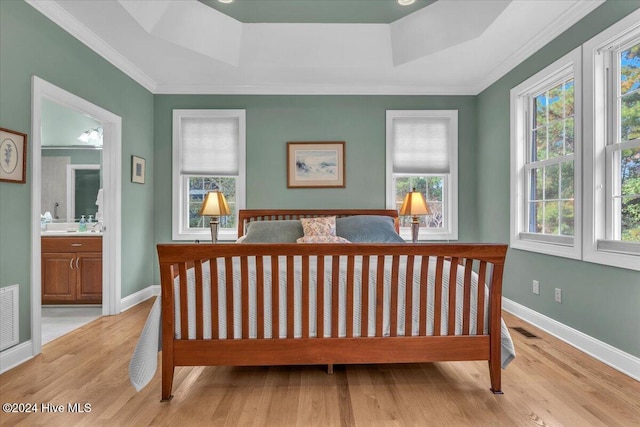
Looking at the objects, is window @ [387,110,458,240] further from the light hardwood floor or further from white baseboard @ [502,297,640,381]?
the light hardwood floor

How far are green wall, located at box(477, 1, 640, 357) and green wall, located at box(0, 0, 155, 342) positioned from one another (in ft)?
13.4

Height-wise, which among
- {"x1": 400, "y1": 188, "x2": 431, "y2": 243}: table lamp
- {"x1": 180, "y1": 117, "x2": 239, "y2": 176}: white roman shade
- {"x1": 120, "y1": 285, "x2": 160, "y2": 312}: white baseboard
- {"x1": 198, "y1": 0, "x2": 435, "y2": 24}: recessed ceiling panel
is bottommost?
{"x1": 120, "y1": 285, "x2": 160, "y2": 312}: white baseboard

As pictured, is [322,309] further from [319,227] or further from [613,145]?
[613,145]

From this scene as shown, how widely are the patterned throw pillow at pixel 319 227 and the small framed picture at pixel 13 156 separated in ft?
7.52

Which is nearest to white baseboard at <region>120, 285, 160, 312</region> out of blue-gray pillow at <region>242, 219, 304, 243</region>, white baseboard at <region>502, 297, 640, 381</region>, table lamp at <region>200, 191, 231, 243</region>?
table lamp at <region>200, 191, 231, 243</region>

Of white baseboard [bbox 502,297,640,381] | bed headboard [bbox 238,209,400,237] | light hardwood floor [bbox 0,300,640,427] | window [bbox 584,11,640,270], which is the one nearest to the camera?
light hardwood floor [bbox 0,300,640,427]

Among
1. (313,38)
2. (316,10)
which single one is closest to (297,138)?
(313,38)

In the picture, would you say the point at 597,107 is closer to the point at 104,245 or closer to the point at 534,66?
the point at 534,66

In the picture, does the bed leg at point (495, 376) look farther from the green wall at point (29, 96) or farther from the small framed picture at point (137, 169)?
the small framed picture at point (137, 169)

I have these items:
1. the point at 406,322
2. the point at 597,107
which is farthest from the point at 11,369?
the point at 597,107

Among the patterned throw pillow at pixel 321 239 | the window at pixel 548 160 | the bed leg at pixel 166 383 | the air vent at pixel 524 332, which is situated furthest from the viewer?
the patterned throw pillow at pixel 321 239

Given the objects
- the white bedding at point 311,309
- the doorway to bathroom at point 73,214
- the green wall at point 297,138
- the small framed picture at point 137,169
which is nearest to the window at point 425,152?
the green wall at point 297,138

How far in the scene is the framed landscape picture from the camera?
4.46 meters

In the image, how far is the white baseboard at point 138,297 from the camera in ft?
12.5
